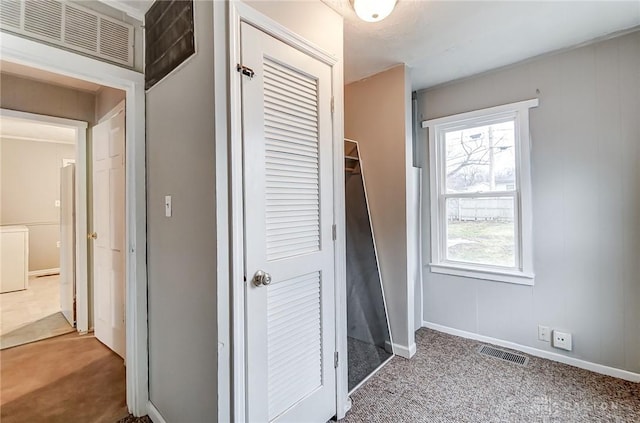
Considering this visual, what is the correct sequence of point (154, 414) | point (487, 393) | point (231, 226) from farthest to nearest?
point (487, 393), point (154, 414), point (231, 226)

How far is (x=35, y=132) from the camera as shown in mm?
4812

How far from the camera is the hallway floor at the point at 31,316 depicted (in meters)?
2.95

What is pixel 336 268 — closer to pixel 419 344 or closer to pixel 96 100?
pixel 419 344

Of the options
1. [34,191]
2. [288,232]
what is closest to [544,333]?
[288,232]

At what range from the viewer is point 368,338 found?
2.47 metres

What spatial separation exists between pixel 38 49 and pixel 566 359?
3883 millimetres

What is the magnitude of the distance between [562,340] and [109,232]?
147 inches

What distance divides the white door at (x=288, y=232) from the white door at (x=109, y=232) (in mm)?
1451

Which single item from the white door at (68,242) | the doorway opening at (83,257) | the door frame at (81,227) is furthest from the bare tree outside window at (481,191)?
the white door at (68,242)

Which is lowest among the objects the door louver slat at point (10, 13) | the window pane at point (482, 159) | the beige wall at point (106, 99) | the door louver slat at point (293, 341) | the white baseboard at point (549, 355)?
the white baseboard at point (549, 355)

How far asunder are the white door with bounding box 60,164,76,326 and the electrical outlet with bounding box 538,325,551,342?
4.34 m

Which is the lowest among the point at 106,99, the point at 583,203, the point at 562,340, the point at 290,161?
the point at 562,340

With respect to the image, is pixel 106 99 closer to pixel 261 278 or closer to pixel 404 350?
pixel 261 278

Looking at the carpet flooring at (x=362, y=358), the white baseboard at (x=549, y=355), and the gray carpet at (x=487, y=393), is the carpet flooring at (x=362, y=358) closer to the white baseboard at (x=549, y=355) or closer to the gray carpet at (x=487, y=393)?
the gray carpet at (x=487, y=393)
